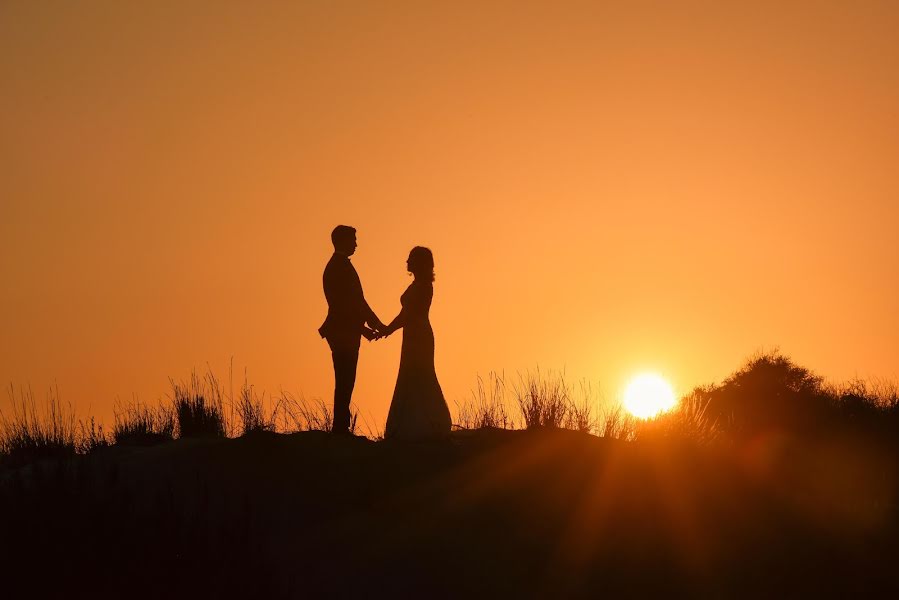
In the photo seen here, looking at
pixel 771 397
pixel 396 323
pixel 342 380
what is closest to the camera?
pixel 342 380

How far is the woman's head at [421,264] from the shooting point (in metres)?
16.8

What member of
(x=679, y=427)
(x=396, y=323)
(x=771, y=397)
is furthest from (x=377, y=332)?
(x=771, y=397)

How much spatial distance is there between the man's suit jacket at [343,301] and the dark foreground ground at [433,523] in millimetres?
1674

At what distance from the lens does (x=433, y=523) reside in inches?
551

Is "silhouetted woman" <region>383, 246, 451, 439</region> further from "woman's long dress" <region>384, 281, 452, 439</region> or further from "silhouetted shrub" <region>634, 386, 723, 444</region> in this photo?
"silhouetted shrub" <region>634, 386, 723, 444</region>

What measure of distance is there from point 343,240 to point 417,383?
90.3 inches

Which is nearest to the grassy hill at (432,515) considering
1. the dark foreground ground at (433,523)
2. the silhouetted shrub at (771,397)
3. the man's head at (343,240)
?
the dark foreground ground at (433,523)

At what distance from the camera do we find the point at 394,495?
14477 millimetres

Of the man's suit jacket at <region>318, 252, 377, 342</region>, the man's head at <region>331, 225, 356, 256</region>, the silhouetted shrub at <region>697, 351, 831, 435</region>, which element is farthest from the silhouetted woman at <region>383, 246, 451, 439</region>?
the silhouetted shrub at <region>697, 351, 831, 435</region>

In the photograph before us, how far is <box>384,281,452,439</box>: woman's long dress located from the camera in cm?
1631

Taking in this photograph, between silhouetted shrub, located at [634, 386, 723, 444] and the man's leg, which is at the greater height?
the man's leg

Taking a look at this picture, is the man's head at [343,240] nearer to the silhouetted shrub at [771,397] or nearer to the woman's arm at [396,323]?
the woman's arm at [396,323]

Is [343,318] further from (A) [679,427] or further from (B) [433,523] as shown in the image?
(A) [679,427]

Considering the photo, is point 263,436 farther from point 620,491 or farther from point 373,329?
point 620,491
